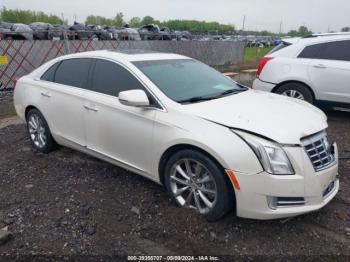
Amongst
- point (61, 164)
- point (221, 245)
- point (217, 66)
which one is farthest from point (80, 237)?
point (217, 66)

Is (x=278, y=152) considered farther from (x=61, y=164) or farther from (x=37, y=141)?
(x=37, y=141)

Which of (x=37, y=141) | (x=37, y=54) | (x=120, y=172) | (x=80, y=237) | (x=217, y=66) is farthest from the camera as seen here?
(x=217, y=66)

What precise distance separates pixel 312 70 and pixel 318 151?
153 inches

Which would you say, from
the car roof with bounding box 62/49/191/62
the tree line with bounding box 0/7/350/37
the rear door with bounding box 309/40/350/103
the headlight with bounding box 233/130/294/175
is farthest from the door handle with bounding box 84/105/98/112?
the tree line with bounding box 0/7/350/37

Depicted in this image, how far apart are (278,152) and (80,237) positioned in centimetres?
184

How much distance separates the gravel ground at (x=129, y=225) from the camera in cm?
279

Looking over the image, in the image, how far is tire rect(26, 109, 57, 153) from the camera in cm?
470

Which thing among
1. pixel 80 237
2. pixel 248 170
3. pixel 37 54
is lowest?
pixel 80 237

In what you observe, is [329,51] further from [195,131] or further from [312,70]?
[195,131]

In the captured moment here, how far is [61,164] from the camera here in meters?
4.52

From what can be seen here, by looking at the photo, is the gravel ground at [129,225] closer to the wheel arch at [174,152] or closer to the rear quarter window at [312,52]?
the wheel arch at [174,152]

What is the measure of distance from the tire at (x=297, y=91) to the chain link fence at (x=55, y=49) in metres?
5.15

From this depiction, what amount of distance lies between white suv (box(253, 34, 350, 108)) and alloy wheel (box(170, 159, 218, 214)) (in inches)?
164

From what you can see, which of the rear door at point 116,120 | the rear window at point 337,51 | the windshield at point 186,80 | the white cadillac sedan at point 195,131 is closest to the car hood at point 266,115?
the white cadillac sedan at point 195,131
